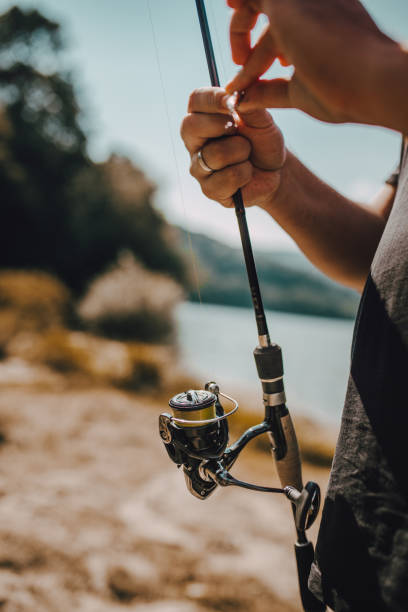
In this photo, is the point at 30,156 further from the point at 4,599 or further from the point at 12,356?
the point at 4,599

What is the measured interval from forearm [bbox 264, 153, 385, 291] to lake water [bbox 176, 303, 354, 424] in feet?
13.1

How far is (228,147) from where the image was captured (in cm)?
107

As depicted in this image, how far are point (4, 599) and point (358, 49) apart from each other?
2.87 metres

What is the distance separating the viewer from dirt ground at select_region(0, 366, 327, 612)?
2.45m

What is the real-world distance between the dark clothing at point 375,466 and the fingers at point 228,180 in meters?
0.43

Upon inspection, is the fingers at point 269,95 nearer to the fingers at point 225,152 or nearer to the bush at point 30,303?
the fingers at point 225,152

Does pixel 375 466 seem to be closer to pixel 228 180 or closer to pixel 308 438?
pixel 228 180

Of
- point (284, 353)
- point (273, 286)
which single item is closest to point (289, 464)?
point (284, 353)

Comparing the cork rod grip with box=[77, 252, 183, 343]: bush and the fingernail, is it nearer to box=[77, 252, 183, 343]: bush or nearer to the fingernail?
the fingernail

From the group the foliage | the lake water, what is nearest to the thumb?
the lake water

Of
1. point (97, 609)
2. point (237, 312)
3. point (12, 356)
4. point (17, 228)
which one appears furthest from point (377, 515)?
point (237, 312)

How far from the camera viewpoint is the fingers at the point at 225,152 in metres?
1.07

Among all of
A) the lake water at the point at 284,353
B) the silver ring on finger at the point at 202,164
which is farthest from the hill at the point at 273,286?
the silver ring on finger at the point at 202,164

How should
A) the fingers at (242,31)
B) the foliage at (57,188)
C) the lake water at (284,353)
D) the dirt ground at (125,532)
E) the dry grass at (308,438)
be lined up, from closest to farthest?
the fingers at (242,31) < the dirt ground at (125,532) < the dry grass at (308,438) < the lake water at (284,353) < the foliage at (57,188)
